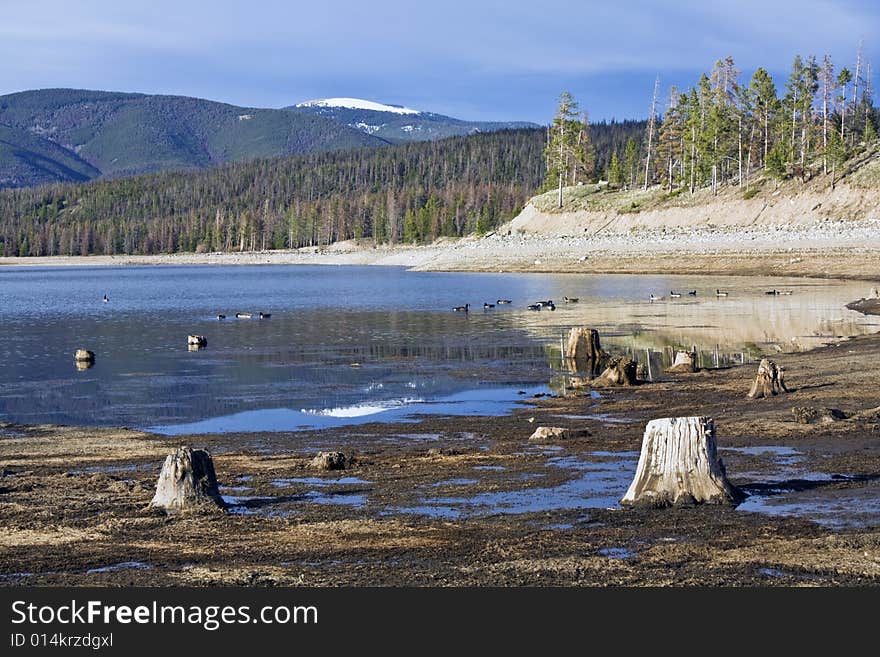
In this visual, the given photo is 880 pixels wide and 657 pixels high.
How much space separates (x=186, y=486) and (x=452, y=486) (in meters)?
3.15

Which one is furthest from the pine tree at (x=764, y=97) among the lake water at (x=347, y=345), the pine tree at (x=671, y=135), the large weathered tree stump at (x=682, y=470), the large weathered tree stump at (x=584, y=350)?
the large weathered tree stump at (x=682, y=470)

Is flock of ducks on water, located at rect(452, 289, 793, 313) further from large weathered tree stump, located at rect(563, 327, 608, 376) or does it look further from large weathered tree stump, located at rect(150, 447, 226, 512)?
large weathered tree stump, located at rect(150, 447, 226, 512)

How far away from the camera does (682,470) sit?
39.8 feet

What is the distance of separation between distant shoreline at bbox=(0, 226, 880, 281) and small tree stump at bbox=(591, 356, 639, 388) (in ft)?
129

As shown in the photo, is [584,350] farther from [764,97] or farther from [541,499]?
[764,97]

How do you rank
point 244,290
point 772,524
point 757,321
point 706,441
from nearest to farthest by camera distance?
point 772,524 → point 706,441 → point 757,321 → point 244,290

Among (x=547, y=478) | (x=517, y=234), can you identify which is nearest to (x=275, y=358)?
(x=547, y=478)

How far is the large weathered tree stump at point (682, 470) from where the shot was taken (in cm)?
1207

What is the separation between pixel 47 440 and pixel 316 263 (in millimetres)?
142435

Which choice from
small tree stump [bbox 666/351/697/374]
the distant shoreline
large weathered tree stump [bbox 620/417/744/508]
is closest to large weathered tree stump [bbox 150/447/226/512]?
large weathered tree stump [bbox 620/417/744/508]

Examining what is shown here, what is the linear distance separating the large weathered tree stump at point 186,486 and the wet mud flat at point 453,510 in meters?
0.24

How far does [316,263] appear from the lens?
527 ft

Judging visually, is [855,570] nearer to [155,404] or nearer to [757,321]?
[155,404]

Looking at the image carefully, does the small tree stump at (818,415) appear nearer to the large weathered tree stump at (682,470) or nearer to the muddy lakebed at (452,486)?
the muddy lakebed at (452,486)
